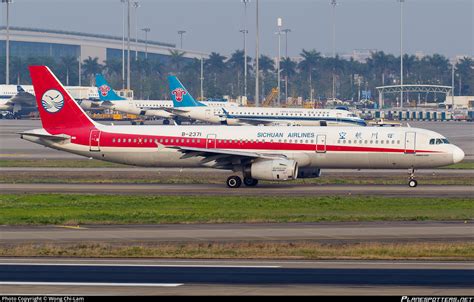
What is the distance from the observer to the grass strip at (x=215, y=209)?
41281 mm

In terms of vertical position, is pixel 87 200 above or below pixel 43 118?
below

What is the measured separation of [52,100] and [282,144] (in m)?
14.3

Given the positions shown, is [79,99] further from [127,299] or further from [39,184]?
[127,299]

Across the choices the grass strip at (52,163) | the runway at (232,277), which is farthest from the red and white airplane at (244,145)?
the runway at (232,277)

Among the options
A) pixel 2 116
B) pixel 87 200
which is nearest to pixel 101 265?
pixel 87 200

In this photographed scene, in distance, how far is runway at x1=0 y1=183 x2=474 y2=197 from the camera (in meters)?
52.1

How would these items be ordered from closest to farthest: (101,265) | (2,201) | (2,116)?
(101,265) < (2,201) < (2,116)

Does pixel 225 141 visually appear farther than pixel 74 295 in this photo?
Yes

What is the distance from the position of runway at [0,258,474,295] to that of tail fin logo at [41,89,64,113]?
93.4 feet

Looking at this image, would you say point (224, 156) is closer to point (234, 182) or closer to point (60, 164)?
point (234, 182)

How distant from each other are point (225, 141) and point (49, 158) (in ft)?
87.4

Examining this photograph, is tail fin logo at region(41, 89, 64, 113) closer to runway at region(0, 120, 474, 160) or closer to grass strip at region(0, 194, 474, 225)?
grass strip at region(0, 194, 474, 225)

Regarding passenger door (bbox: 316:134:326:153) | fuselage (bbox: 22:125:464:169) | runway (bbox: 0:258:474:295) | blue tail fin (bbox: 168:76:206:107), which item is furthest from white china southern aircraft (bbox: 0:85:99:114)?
runway (bbox: 0:258:474:295)

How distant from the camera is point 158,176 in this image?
63.6 metres
